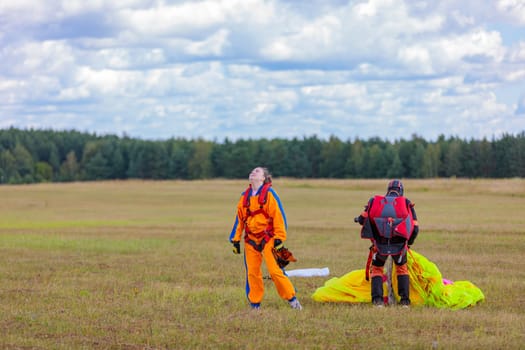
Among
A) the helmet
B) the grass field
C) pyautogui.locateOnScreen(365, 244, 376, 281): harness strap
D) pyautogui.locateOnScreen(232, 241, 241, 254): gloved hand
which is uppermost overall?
the helmet

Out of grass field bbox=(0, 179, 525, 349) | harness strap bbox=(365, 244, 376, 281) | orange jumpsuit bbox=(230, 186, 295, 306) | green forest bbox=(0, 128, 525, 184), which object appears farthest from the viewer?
green forest bbox=(0, 128, 525, 184)

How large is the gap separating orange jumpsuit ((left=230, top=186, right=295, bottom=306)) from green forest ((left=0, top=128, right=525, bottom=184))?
403 feet

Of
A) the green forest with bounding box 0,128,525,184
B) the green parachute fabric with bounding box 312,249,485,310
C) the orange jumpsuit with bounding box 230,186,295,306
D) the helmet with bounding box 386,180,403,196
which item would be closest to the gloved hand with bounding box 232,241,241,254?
the orange jumpsuit with bounding box 230,186,295,306

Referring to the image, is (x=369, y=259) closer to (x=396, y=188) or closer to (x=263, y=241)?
(x=396, y=188)

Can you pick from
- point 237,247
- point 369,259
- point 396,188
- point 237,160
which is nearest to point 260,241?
point 237,247

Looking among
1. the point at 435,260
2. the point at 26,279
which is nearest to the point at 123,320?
the point at 26,279

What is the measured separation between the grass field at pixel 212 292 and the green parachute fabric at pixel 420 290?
0.91ft

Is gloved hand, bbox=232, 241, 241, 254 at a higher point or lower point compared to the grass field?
higher

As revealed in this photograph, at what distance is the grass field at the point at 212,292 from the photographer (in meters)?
9.27

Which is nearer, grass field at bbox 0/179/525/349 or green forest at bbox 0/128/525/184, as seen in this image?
grass field at bbox 0/179/525/349

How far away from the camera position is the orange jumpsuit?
1155 centimetres

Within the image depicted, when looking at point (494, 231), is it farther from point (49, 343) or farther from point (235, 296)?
point (49, 343)

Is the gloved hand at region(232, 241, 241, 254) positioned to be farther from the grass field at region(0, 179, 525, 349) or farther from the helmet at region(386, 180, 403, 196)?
the helmet at region(386, 180, 403, 196)

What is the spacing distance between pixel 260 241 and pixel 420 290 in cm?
284
